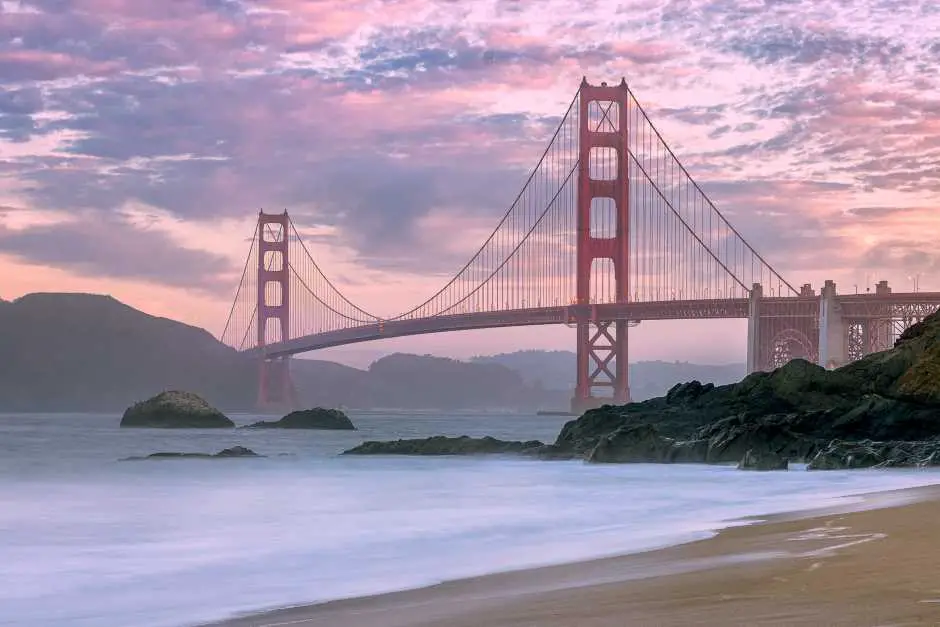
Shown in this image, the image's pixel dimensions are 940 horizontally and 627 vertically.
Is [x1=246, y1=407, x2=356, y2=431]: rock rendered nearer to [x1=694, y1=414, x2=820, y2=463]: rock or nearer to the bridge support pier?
the bridge support pier

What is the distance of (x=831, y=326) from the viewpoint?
204 ft

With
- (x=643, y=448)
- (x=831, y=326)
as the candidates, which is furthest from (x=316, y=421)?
(x=643, y=448)

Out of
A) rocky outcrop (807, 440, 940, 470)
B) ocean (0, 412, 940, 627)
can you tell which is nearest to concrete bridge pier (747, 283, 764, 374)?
ocean (0, 412, 940, 627)

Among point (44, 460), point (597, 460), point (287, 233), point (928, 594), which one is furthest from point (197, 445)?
point (287, 233)

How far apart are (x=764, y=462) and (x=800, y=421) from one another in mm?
3233

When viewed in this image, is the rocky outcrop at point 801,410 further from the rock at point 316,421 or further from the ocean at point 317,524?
the rock at point 316,421

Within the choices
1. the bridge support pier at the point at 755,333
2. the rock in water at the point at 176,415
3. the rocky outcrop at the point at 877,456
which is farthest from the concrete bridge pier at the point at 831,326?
the rocky outcrop at the point at 877,456

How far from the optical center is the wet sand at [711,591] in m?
5.66

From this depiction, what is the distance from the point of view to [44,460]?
31594 millimetres

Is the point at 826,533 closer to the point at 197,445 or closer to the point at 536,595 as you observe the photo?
the point at 536,595

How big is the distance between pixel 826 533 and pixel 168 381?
12274 cm

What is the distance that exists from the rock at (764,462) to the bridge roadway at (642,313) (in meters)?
43.1

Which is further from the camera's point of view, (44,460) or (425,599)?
(44,460)

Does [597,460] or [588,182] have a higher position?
[588,182]
